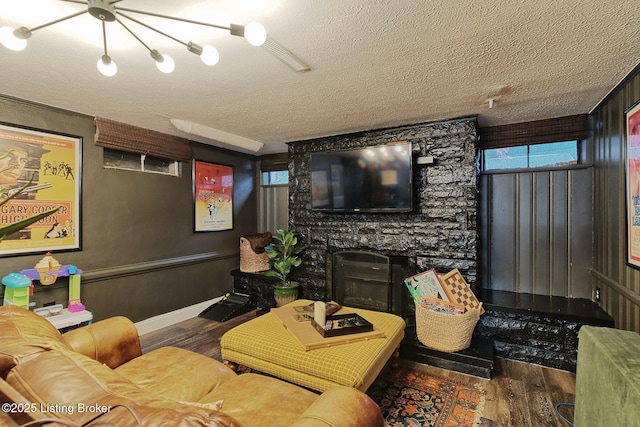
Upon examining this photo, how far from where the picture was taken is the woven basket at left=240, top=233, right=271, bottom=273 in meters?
4.39

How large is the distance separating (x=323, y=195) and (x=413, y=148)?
3.85 ft

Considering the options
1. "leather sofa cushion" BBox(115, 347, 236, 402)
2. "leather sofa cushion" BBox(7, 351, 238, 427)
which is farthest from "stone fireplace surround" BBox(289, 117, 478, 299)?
"leather sofa cushion" BBox(7, 351, 238, 427)

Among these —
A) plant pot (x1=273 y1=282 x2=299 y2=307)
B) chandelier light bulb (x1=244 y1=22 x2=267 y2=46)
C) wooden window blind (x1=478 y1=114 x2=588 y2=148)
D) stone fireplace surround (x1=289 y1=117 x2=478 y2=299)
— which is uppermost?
wooden window blind (x1=478 y1=114 x2=588 y2=148)

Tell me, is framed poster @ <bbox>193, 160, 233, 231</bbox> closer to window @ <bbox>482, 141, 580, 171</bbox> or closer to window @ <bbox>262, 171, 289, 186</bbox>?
window @ <bbox>262, 171, 289, 186</bbox>

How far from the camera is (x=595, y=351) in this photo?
4.90 ft

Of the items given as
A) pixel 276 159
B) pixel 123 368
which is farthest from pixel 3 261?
pixel 276 159

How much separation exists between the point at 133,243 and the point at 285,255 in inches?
68.7

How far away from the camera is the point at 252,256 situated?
4.40 metres

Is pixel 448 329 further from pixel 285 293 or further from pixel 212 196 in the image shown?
pixel 212 196

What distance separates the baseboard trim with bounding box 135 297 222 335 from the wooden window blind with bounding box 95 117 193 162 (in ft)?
6.13

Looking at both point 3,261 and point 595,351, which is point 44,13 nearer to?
point 3,261

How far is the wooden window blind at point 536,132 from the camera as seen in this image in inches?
119

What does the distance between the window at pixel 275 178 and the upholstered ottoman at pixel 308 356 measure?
9.41ft

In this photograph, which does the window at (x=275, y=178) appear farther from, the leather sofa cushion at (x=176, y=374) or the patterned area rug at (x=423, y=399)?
the leather sofa cushion at (x=176, y=374)
